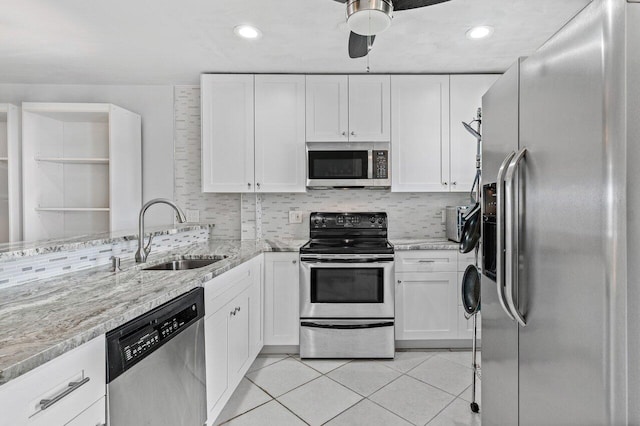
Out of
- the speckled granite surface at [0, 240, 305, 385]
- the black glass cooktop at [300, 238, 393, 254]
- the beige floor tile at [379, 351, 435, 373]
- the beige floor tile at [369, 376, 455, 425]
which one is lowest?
the beige floor tile at [369, 376, 455, 425]

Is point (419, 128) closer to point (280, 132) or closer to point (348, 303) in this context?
point (280, 132)

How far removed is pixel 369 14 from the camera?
1.26 m

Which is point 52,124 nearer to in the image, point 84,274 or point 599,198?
point 84,274

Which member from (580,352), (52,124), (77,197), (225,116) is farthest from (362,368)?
(52,124)

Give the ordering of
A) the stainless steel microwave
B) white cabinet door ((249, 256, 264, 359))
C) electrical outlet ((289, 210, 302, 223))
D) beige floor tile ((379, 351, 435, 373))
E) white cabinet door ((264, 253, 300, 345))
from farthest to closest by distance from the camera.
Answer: electrical outlet ((289, 210, 302, 223)), the stainless steel microwave, white cabinet door ((264, 253, 300, 345)), beige floor tile ((379, 351, 435, 373)), white cabinet door ((249, 256, 264, 359))

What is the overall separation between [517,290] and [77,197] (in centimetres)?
378

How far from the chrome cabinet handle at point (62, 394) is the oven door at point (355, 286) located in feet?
5.87

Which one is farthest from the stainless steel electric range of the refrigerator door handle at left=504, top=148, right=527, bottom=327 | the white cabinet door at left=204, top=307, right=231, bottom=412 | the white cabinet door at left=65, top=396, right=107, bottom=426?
the white cabinet door at left=65, top=396, right=107, bottom=426

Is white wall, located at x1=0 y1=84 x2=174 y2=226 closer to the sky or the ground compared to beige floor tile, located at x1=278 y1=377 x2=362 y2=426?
closer to the sky

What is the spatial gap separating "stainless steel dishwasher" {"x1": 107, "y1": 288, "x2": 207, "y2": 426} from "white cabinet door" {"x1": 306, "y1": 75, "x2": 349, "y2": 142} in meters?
1.84

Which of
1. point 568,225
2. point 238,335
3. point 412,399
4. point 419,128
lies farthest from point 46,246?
point 419,128

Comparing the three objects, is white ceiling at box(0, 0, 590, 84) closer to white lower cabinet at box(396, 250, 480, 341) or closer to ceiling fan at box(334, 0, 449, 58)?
ceiling fan at box(334, 0, 449, 58)

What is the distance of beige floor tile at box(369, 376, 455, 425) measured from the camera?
1942mm

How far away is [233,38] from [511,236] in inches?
86.2
